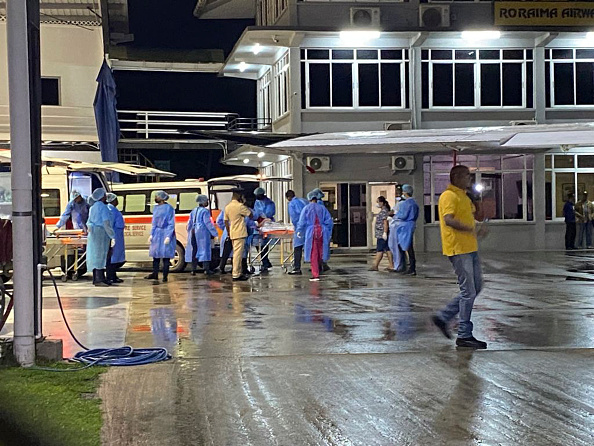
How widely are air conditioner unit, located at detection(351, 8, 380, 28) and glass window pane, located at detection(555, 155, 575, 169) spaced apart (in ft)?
23.7

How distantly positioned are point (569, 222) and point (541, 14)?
6.52 metres

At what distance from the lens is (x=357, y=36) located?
26.7 meters

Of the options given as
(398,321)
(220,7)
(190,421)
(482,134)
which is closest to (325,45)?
(220,7)

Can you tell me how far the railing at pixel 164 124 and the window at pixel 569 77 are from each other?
467 inches

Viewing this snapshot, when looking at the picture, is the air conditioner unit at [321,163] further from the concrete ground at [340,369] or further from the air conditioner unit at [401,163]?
the concrete ground at [340,369]

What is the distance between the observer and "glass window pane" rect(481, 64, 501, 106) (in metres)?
27.9

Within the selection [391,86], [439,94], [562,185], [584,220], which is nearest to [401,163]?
[391,86]

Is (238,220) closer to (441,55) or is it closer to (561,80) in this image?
(441,55)

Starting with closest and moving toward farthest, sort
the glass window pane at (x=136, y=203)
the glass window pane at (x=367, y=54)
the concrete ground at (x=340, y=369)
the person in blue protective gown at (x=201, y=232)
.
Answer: the concrete ground at (x=340, y=369) → the person in blue protective gown at (x=201, y=232) → the glass window pane at (x=136, y=203) → the glass window pane at (x=367, y=54)

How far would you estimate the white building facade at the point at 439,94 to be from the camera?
2711 cm

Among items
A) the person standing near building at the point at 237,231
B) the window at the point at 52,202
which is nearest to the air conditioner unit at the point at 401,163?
the person standing near building at the point at 237,231

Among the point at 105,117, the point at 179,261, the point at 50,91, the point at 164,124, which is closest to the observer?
the point at 179,261

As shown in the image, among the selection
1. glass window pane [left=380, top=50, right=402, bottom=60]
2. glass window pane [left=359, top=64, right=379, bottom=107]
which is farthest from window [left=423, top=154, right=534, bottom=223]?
glass window pane [left=380, top=50, right=402, bottom=60]

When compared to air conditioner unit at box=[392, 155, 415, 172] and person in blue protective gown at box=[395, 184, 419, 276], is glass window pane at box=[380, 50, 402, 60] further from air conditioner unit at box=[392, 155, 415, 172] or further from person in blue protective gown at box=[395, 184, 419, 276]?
person in blue protective gown at box=[395, 184, 419, 276]
